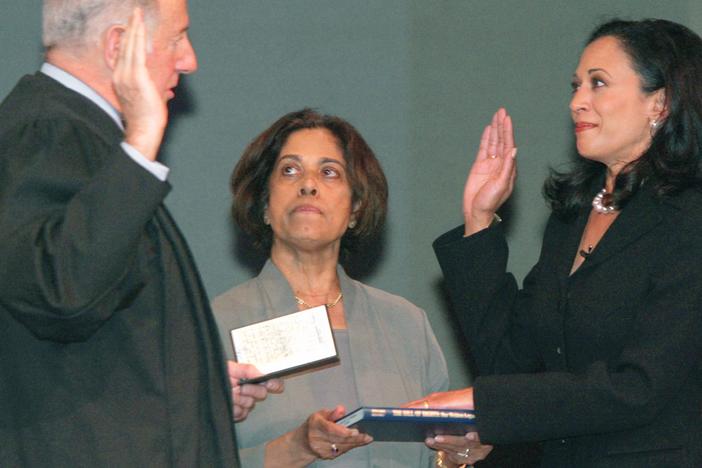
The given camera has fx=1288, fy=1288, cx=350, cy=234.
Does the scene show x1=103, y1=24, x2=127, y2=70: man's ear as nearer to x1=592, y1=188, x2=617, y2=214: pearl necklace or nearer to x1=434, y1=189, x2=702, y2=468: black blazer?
x1=434, y1=189, x2=702, y2=468: black blazer

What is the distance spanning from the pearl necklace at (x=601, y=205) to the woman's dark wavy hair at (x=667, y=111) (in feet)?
0.09

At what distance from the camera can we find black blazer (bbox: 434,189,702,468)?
9.46ft

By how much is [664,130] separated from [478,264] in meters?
0.59

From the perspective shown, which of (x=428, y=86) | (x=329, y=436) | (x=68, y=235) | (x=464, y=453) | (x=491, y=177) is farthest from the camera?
(x=428, y=86)

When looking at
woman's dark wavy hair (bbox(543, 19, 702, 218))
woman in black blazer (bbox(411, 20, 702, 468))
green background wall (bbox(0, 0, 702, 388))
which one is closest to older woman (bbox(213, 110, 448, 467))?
woman in black blazer (bbox(411, 20, 702, 468))

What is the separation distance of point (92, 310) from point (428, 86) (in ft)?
9.89

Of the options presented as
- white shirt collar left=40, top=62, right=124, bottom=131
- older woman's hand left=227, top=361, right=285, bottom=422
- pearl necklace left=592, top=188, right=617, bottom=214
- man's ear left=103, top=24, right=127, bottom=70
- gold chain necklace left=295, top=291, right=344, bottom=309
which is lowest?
older woman's hand left=227, top=361, right=285, bottom=422

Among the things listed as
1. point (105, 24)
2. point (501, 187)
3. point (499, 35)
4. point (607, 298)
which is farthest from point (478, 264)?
point (499, 35)

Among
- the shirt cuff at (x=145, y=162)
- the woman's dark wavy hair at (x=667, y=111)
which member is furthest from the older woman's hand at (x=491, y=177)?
the shirt cuff at (x=145, y=162)

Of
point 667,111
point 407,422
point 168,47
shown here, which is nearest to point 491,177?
point 667,111

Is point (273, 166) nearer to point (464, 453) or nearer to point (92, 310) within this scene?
point (464, 453)

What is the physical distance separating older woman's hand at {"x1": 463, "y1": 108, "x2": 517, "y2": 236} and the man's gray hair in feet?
4.61

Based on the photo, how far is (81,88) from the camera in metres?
2.23

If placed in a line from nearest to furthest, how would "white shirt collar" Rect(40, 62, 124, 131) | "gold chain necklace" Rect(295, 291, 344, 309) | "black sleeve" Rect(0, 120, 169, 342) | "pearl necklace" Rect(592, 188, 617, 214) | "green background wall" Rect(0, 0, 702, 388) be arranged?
"black sleeve" Rect(0, 120, 169, 342)
"white shirt collar" Rect(40, 62, 124, 131)
"pearl necklace" Rect(592, 188, 617, 214)
"gold chain necklace" Rect(295, 291, 344, 309)
"green background wall" Rect(0, 0, 702, 388)
